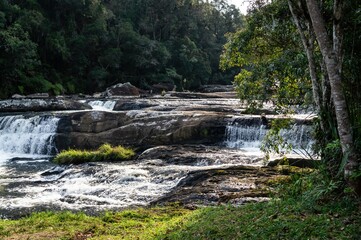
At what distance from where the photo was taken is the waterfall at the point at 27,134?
20.0 m

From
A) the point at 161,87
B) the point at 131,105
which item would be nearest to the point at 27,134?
the point at 131,105

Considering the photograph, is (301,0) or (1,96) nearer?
(301,0)

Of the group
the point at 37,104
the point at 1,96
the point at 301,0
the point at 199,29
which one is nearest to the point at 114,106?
the point at 37,104

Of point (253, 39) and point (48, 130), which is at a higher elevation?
point (253, 39)

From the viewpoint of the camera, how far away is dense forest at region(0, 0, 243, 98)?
37156 mm

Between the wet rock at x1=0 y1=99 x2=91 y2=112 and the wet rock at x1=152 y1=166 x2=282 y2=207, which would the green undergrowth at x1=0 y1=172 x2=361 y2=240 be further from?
the wet rock at x1=0 y1=99 x2=91 y2=112

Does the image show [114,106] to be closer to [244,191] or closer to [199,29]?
[244,191]

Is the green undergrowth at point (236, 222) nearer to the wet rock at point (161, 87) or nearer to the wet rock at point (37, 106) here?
the wet rock at point (37, 106)

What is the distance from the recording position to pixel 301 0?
22.1ft

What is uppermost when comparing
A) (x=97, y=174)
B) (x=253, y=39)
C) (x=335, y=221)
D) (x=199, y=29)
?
(x=199, y=29)

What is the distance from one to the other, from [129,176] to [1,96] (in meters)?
26.0

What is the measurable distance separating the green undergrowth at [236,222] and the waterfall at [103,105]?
20454 mm

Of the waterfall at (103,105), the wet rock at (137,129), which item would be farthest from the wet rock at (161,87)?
the wet rock at (137,129)

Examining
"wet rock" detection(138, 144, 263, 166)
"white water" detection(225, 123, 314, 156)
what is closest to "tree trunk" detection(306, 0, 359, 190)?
"wet rock" detection(138, 144, 263, 166)
